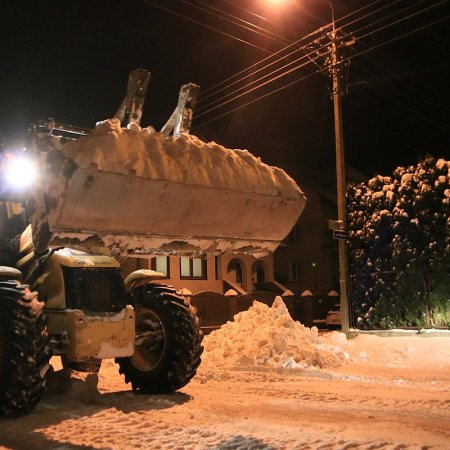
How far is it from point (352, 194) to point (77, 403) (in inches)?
500

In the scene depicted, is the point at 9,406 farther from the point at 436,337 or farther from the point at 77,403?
the point at 436,337

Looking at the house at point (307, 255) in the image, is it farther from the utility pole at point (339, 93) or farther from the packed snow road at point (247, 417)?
the packed snow road at point (247, 417)

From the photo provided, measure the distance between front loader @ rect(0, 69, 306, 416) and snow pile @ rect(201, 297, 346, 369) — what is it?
3.31m

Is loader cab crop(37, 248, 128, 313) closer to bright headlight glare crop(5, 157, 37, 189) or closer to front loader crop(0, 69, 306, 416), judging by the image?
front loader crop(0, 69, 306, 416)

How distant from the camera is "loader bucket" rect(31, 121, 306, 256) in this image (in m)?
6.08

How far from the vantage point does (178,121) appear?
7340 millimetres

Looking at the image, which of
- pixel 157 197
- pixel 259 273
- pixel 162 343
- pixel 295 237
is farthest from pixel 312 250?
pixel 157 197

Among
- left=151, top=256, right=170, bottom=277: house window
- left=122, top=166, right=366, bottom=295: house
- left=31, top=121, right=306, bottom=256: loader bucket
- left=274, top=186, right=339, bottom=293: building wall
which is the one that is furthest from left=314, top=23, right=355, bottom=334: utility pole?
left=274, top=186, right=339, bottom=293: building wall

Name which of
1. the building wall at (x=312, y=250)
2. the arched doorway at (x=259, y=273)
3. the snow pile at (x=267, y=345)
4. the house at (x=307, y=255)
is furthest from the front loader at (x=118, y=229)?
the building wall at (x=312, y=250)

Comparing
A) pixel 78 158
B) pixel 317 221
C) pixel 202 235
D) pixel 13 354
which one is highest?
pixel 317 221

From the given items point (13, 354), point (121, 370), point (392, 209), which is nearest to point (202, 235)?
point (13, 354)

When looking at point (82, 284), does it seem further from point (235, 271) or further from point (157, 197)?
point (235, 271)

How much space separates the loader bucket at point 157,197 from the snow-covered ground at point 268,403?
2115 mm

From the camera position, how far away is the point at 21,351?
6.79m
